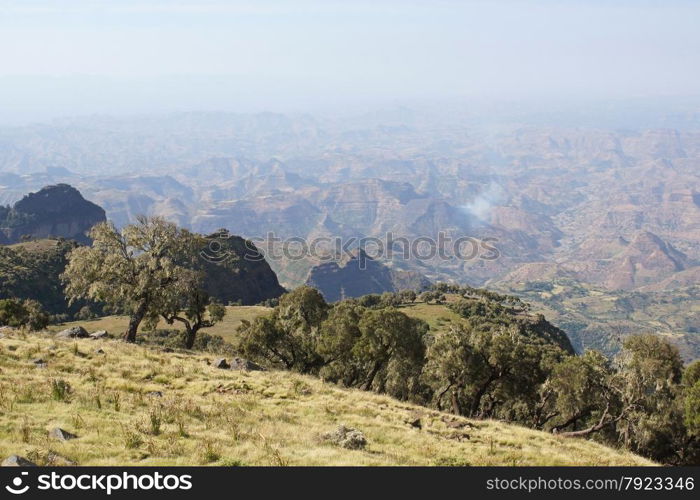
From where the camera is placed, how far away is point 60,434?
54.5 ft

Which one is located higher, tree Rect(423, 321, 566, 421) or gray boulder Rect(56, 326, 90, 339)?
gray boulder Rect(56, 326, 90, 339)

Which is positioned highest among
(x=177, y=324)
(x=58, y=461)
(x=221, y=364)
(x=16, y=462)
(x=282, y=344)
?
(x=16, y=462)

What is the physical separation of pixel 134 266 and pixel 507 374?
36.3 m

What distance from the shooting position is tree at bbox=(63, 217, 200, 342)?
42750mm

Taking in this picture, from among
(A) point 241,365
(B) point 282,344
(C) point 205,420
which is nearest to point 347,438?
(C) point 205,420

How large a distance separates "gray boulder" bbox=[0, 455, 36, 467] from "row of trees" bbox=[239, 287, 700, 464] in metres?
34.9

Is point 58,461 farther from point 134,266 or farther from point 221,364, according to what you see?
point 134,266

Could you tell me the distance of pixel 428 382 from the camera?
1953 inches

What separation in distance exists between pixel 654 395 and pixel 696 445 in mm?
5384

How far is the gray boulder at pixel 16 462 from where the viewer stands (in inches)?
512

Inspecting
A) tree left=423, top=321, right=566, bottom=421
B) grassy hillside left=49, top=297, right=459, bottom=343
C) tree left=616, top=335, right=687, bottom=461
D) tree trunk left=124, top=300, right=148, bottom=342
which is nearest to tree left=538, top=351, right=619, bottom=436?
tree left=616, top=335, right=687, bottom=461

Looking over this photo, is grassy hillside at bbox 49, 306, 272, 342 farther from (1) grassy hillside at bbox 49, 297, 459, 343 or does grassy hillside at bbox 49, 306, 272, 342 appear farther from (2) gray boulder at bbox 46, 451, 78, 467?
(2) gray boulder at bbox 46, 451, 78, 467

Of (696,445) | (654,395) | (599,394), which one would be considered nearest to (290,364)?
(599,394)

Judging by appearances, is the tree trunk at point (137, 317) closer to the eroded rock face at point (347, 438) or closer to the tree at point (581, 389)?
the eroded rock face at point (347, 438)
